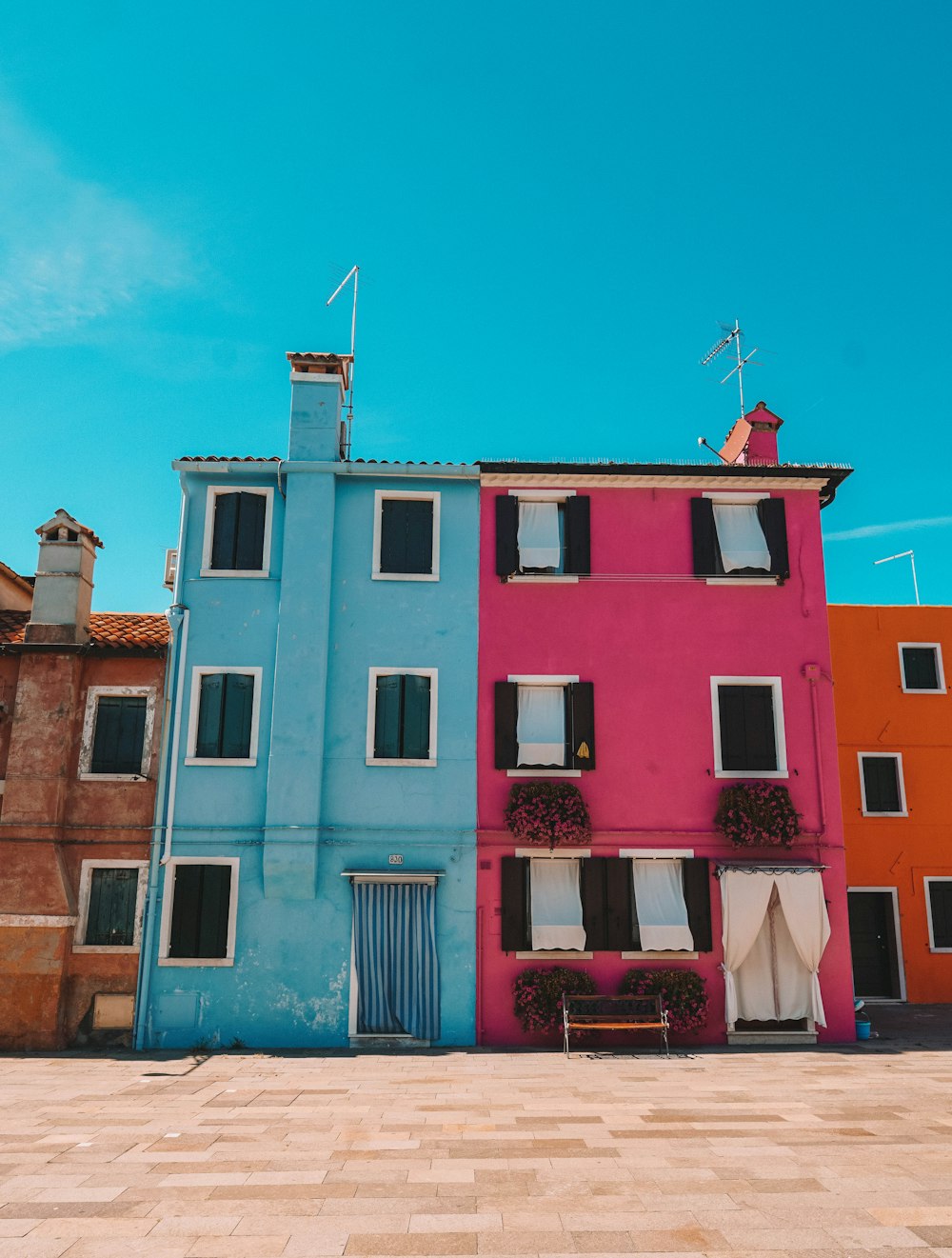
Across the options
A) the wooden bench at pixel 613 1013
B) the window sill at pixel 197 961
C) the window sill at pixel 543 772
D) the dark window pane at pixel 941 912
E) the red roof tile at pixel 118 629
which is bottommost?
the wooden bench at pixel 613 1013

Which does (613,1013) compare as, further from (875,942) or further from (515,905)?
(875,942)

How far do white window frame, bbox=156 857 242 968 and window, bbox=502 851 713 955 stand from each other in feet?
14.8

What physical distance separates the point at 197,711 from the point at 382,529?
4.67m

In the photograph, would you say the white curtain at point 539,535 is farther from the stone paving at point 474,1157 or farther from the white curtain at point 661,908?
the stone paving at point 474,1157

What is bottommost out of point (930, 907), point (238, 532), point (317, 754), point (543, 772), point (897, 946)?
Answer: point (897, 946)

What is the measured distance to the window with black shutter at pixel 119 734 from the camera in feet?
54.6

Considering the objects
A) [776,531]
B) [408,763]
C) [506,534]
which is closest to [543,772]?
[408,763]

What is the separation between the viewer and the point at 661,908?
16219 mm

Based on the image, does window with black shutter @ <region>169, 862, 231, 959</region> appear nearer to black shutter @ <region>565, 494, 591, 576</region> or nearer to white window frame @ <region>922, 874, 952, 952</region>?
black shutter @ <region>565, 494, 591, 576</region>

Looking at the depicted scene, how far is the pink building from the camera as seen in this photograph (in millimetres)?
16078

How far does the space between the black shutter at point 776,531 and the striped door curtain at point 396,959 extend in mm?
8554

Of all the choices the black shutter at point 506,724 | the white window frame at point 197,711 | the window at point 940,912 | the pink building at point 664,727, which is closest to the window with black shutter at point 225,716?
the white window frame at point 197,711

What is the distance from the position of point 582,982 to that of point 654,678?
5.37 m

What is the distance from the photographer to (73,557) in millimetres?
17359
